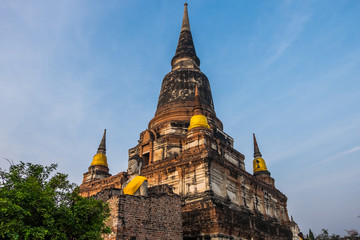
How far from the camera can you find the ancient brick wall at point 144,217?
35.2 ft

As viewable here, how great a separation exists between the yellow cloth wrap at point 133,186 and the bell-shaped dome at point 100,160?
597 inches

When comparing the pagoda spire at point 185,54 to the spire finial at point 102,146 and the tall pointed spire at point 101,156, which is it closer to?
the spire finial at point 102,146

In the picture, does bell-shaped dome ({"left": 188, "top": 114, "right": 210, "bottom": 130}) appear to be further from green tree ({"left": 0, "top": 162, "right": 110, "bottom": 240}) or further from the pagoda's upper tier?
green tree ({"left": 0, "top": 162, "right": 110, "bottom": 240})

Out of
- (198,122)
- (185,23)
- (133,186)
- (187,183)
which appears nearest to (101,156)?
(198,122)

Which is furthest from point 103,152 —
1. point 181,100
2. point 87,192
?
point 181,100

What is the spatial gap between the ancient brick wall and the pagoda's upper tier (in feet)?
41.9

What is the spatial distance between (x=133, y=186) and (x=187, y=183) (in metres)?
6.57

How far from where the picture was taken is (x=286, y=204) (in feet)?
84.8

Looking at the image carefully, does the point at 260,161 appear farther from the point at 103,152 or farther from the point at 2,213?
the point at 2,213

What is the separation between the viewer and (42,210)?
8484mm

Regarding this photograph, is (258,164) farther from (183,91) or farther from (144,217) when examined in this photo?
(144,217)

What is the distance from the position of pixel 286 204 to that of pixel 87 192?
55.1ft

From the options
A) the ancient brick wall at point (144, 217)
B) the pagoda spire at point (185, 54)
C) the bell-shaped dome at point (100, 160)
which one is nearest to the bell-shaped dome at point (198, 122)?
the ancient brick wall at point (144, 217)

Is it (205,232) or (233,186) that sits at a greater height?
(233,186)
